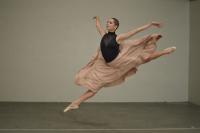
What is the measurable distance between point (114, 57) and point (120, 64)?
0.14m

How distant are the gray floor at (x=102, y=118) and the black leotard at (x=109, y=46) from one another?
134 cm

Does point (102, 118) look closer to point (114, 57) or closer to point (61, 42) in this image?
point (114, 57)

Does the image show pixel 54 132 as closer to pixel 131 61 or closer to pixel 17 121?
pixel 17 121

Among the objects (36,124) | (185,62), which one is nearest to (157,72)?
(185,62)

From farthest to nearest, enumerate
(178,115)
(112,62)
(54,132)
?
1. (178,115)
2. (54,132)
3. (112,62)

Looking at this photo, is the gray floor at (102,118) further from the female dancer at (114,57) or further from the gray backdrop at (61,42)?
the female dancer at (114,57)

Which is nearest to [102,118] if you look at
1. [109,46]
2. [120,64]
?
[120,64]

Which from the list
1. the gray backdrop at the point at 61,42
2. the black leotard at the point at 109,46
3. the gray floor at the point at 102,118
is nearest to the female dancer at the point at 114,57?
the black leotard at the point at 109,46

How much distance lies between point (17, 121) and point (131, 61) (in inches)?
95.1

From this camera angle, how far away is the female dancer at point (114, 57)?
245 inches

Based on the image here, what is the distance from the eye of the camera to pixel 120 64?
6371 millimetres

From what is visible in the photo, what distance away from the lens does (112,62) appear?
6.37 metres

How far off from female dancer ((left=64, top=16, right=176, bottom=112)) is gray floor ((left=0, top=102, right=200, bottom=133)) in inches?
35.5

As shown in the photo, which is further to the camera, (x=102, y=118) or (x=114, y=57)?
(x=102, y=118)
